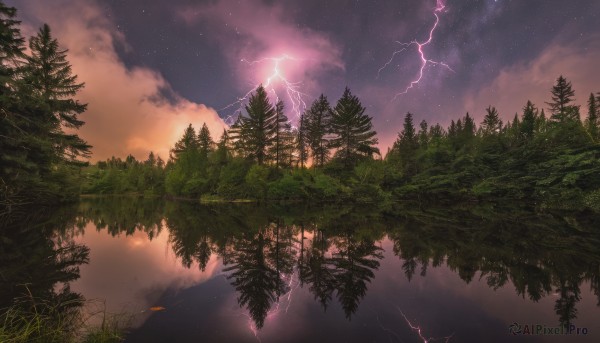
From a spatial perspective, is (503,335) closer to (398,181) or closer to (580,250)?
(580,250)

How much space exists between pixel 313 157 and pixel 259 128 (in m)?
12.6

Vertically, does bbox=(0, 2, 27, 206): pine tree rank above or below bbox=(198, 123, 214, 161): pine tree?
below

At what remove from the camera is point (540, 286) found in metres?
6.39

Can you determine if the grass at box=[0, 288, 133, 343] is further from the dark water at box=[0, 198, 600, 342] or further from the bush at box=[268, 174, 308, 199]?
the bush at box=[268, 174, 308, 199]

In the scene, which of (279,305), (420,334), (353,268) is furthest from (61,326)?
(353,268)

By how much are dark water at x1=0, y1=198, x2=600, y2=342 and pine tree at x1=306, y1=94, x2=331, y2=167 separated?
32680 mm

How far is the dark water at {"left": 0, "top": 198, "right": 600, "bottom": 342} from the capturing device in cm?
479

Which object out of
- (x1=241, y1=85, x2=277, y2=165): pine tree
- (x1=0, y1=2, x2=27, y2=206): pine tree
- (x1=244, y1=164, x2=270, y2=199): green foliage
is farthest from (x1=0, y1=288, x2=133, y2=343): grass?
(x1=241, y1=85, x2=277, y2=165): pine tree

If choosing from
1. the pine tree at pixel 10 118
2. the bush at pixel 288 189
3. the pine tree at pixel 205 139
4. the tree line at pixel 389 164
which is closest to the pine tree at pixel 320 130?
the tree line at pixel 389 164

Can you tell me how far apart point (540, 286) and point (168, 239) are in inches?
523

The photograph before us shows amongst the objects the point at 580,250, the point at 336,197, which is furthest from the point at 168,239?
the point at 336,197

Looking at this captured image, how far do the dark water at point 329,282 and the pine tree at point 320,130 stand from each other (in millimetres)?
32680

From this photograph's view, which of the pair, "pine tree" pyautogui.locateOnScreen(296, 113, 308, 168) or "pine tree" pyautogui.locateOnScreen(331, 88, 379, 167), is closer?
"pine tree" pyautogui.locateOnScreen(331, 88, 379, 167)

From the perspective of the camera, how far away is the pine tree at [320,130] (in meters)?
44.6
